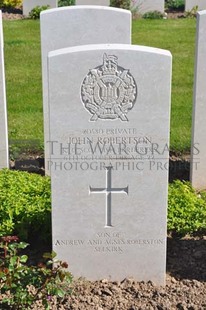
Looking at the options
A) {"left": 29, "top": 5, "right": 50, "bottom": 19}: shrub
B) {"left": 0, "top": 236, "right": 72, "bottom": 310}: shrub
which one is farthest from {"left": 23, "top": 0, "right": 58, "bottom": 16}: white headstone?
{"left": 0, "top": 236, "right": 72, "bottom": 310}: shrub

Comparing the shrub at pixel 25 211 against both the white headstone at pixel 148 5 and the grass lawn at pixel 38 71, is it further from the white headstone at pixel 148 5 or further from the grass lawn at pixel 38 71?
the white headstone at pixel 148 5

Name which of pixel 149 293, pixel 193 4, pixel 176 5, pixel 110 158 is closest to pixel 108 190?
pixel 110 158

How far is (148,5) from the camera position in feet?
51.3

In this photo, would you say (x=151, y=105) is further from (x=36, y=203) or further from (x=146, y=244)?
(x=36, y=203)

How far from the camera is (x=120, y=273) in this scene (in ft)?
16.6

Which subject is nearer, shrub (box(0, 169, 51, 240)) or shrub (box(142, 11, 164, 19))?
shrub (box(0, 169, 51, 240))

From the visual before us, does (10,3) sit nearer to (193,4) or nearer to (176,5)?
(176,5)

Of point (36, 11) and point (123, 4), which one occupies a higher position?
point (123, 4)

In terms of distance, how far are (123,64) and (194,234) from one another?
1870 mm

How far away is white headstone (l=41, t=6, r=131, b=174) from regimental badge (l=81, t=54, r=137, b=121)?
6.29 feet

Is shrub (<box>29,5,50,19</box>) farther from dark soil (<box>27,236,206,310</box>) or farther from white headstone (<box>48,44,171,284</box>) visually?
white headstone (<box>48,44,171,284</box>)

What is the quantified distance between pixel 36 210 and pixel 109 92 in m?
1.31

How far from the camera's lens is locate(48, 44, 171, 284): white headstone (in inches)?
179

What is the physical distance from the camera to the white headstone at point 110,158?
4539mm
